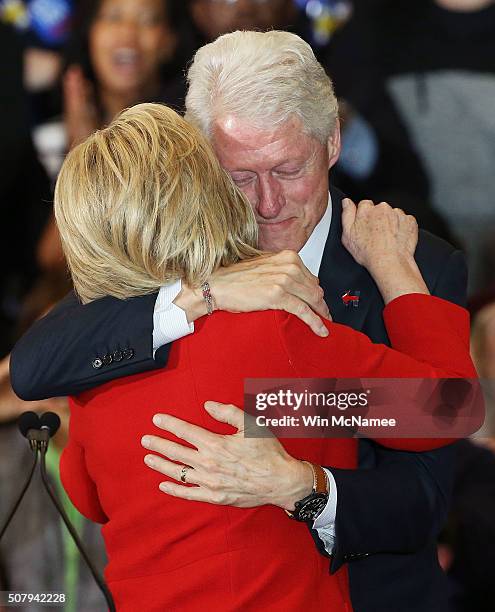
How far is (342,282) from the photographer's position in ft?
6.95

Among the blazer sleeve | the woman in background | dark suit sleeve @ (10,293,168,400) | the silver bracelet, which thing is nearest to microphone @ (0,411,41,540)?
dark suit sleeve @ (10,293,168,400)

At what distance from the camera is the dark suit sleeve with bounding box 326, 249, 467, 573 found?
6.09 ft

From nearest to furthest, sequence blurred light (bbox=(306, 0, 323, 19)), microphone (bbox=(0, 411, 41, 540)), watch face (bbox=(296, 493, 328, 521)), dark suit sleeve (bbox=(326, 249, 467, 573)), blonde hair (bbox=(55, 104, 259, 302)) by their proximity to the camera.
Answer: blonde hair (bbox=(55, 104, 259, 302)) < watch face (bbox=(296, 493, 328, 521)) < dark suit sleeve (bbox=(326, 249, 467, 573)) < microphone (bbox=(0, 411, 41, 540)) < blurred light (bbox=(306, 0, 323, 19))

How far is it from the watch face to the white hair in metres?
0.75

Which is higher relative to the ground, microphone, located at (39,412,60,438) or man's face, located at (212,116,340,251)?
man's face, located at (212,116,340,251)

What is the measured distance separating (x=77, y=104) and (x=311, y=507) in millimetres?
3345

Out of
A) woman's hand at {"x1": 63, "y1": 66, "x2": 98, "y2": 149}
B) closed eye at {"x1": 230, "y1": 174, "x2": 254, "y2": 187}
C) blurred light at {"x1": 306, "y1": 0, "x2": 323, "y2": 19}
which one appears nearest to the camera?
closed eye at {"x1": 230, "y1": 174, "x2": 254, "y2": 187}

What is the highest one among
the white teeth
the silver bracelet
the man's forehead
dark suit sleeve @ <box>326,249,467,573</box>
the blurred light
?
the man's forehead

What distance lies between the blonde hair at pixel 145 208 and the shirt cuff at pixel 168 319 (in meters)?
0.03

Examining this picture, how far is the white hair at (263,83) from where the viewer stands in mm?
2066

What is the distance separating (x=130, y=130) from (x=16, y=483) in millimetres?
2261

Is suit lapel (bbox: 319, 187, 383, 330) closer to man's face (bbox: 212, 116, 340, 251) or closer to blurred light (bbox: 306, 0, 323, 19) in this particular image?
man's face (bbox: 212, 116, 340, 251)

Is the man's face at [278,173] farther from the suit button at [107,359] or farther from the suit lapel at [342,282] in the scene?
the suit button at [107,359]

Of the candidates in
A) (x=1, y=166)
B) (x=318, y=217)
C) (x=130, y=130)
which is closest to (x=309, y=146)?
(x=318, y=217)
